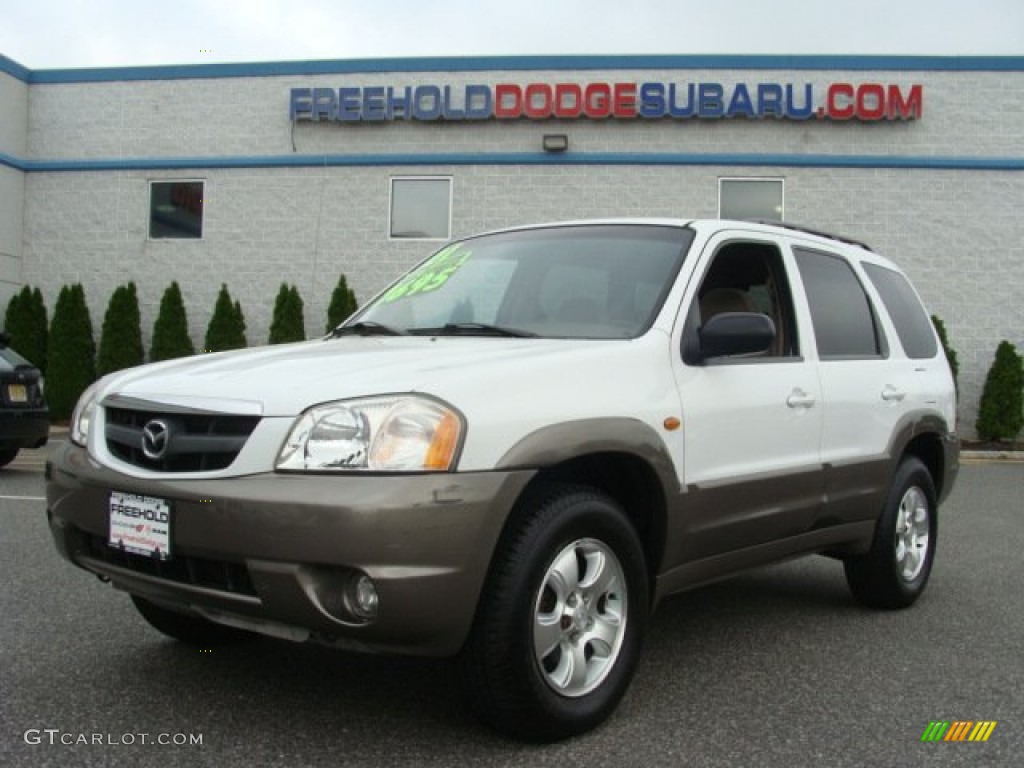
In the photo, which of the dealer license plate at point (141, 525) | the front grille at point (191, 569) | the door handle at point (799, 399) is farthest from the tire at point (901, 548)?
the dealer license plate at point (141, 525)

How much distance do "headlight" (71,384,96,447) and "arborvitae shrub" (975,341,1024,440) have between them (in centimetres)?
1505

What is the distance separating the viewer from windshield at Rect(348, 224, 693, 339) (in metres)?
3.83

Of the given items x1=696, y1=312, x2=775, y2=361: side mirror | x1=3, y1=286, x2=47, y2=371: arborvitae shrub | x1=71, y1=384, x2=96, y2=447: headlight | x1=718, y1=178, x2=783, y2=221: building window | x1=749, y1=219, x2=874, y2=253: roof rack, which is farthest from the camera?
x1=3, y1=286, x2=47, y2=371: arborvitae shrub

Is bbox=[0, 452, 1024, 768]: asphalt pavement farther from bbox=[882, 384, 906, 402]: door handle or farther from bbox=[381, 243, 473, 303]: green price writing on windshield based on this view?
bbox=[381, 243, 473, 303]: green price writing on windshield

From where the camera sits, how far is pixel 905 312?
5453mm

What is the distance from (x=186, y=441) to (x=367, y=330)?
1356 millimetres

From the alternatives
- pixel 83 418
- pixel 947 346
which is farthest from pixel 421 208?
pixel 83 418

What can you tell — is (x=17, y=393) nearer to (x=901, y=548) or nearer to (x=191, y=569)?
(x=191, y=569)

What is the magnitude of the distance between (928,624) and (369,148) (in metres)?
14.1

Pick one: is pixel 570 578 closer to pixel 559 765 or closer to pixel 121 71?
pixel 559 765

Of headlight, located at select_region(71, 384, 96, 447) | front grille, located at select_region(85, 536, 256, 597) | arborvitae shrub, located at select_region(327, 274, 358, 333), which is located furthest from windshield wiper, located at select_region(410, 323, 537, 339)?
arborvitae shrub, located at select_region(327, 274, 358, 333)

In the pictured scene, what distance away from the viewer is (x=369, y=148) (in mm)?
17188

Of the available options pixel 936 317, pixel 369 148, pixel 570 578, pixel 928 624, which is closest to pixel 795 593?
pixel 928 624

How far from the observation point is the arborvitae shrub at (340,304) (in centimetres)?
1639
